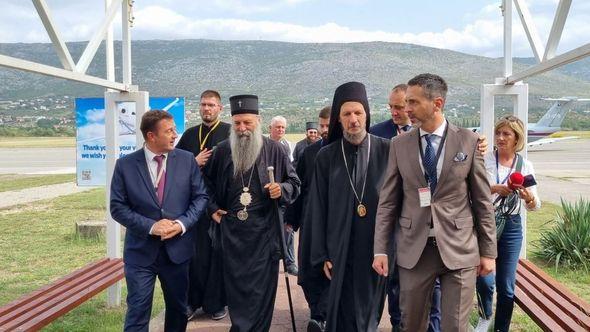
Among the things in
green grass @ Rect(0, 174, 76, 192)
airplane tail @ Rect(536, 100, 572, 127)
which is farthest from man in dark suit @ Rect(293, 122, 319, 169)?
airplane tail @ Rect(536, 100, 572, 127)

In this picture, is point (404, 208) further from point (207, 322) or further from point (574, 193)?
point (574, 193)

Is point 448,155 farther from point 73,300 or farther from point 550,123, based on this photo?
point 550,123

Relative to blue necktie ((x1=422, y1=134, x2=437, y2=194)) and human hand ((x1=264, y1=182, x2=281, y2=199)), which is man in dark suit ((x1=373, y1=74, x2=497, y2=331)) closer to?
blue necktie ((x1=422, y1=134, x2=437, y2=194))

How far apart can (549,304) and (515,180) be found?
1057mm

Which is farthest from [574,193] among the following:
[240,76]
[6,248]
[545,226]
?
[240,76]

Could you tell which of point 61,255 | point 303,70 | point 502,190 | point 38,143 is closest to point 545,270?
point 502,190

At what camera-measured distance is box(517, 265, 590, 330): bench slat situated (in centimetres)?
436

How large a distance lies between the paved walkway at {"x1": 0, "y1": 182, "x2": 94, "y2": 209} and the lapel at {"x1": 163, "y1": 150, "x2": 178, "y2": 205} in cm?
1215

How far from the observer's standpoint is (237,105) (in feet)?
17.2

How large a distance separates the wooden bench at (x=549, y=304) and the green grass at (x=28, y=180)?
17708 millimetres

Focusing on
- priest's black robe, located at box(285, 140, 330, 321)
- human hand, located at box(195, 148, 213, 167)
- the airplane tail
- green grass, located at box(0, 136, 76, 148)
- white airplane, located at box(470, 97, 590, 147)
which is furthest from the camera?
green grass, located at box(0, 136, 76, 148)

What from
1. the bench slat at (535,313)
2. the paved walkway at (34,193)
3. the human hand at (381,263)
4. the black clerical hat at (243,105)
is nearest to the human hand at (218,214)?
the black clerical hat at (243,105)

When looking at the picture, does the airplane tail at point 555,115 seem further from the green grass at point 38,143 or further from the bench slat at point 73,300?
the bench slat at point 73,300

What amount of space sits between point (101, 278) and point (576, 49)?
13.8 feet
